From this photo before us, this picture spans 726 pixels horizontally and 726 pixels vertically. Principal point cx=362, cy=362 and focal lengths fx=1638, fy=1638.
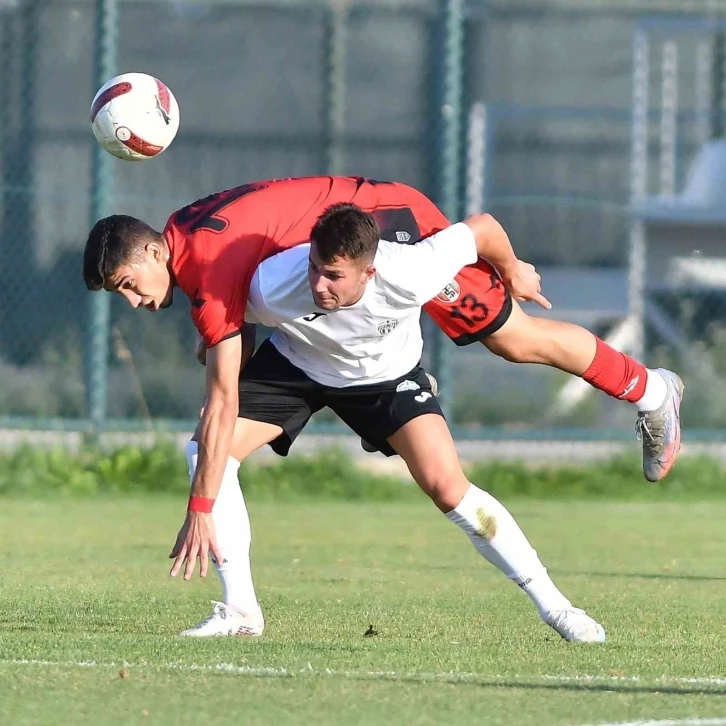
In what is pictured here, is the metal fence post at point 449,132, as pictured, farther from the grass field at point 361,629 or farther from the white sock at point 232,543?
the white sock at point 232,543

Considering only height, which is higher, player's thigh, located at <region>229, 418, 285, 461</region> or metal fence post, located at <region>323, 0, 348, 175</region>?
metal fence post, located at <region>323, 0, 348, 175</region>

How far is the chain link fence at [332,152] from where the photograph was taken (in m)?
12.5

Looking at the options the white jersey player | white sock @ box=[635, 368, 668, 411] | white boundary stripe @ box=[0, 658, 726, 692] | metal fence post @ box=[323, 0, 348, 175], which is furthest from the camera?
metal fence post @ box=[323, 0, 348, 175]

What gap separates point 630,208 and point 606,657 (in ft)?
28.5

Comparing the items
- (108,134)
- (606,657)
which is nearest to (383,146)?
(108,134)

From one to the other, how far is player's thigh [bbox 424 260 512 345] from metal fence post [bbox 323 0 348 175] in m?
7.02

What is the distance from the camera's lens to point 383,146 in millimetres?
13219

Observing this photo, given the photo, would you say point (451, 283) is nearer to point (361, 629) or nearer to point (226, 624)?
point (361, 629)

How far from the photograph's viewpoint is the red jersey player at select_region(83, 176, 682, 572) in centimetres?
549

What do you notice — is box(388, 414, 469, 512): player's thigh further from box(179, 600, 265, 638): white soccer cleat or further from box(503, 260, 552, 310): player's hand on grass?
box(179, 600, 265, 638): white soccer cleat

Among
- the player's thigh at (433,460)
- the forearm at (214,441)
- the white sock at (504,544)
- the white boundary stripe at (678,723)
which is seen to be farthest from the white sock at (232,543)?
the white boundary stripe at (678,723)

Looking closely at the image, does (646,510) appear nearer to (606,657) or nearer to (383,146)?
(383,146)

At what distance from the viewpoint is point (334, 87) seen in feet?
44.1

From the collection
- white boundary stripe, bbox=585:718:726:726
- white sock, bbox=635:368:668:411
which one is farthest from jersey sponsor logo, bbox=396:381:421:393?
white boundary stripe, bbox=585:718:726:726
